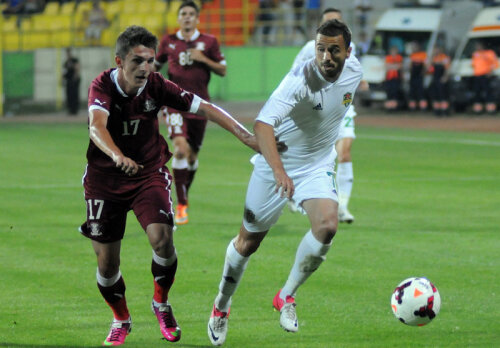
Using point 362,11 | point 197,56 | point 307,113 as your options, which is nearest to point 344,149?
point 197,56

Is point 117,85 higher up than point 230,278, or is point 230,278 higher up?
point 117,85

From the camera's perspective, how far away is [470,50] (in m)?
30.9

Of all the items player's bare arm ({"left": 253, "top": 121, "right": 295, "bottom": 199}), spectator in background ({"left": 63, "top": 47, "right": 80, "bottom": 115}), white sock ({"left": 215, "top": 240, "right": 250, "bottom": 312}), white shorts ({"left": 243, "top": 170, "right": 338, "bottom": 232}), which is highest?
player's bare arm ({"left": 253, "top": 121, "right": 295, "bottom": 199})

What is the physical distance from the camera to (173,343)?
6.69m

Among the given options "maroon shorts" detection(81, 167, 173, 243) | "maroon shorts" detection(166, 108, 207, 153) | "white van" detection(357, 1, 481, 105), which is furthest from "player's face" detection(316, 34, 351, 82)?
"white van" detection(357, 1, 481, 105)

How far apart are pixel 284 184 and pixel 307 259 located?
58 centimetres

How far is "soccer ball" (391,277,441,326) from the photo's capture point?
666cm

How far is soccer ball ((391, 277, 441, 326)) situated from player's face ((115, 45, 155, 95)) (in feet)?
7.08

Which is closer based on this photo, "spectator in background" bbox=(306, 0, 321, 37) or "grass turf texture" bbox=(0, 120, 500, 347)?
"grass turf texture" bbox=(0, 120, 500, 347)

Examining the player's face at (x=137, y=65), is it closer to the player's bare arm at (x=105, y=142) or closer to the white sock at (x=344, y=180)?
the player's bare arm at (x=105, y=142)

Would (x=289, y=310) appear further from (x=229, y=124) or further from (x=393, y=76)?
(x=393, y=76)

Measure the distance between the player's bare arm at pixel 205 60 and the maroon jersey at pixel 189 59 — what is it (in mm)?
116

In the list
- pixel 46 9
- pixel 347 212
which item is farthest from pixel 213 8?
pixel 347 212

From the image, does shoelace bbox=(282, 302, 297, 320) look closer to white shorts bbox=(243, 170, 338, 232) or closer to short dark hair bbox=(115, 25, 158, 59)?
white shorts bbox=(243, 170, 338, 232)
